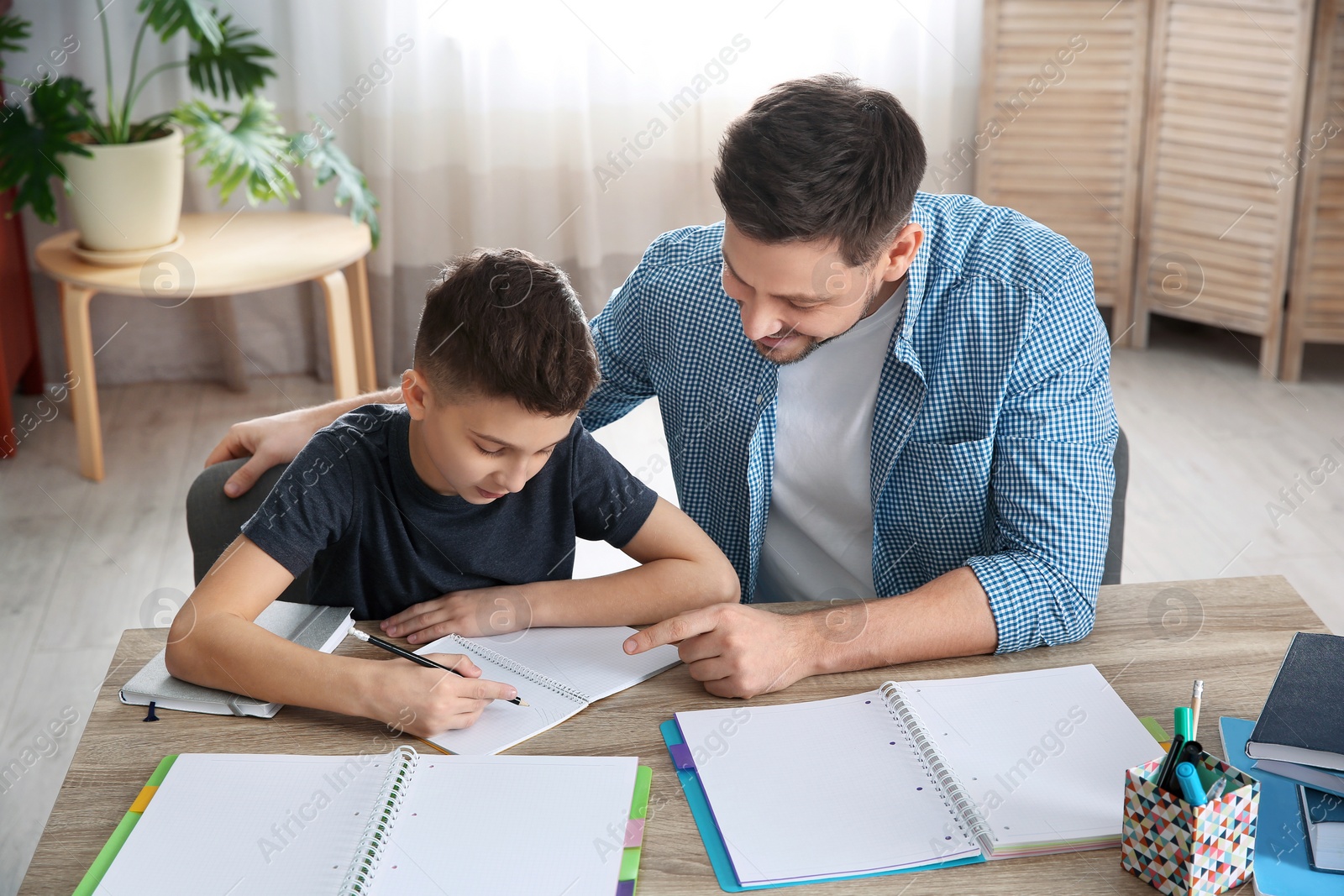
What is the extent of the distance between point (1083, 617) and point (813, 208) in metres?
0.47

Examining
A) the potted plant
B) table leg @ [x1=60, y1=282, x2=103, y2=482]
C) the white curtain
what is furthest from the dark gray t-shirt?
the white curtain

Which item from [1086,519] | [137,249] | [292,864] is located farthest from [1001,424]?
[137,249]

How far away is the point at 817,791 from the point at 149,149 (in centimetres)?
252

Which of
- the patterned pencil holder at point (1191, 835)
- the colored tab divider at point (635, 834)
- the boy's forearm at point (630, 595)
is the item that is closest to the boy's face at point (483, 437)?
the boy's forearm at point (630, 595)

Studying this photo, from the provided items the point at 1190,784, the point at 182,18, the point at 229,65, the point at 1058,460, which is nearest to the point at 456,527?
the point at 1058,460

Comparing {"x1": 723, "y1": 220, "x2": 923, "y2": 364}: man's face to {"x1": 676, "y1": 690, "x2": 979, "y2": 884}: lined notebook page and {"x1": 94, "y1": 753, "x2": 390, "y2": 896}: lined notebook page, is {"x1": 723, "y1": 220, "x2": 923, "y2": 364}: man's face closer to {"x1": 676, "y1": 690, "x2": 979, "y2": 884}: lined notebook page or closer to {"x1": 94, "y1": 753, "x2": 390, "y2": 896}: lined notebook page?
{"x1": 676, "y1": 690, "x2": 979, "y2": 884}: lined notebook page

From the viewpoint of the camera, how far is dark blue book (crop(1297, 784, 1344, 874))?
34.1 inches

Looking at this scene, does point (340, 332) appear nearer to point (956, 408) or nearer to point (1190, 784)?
point (956, 408)

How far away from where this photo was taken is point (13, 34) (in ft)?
9.41

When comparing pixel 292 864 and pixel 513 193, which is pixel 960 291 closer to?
pixel 292 864

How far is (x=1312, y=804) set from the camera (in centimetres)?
92

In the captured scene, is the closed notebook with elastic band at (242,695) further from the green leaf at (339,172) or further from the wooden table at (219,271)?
the green leaf at (339,172)

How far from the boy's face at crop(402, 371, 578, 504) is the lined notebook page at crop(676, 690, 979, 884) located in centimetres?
29

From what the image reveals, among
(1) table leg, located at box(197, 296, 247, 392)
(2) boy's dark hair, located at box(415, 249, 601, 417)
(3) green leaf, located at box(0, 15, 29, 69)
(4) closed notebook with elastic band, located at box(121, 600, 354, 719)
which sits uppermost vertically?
(3) green leaf, located at box(0, 15, 29, 69)
